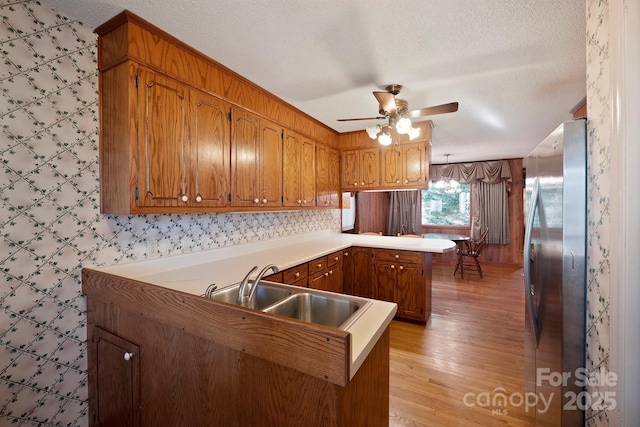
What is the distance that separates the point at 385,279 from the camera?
10.6ft

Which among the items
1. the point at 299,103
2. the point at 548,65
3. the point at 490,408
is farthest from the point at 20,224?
the point at 548,65

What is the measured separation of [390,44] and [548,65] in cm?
129

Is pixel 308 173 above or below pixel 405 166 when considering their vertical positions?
below

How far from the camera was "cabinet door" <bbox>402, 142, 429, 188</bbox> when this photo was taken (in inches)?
132

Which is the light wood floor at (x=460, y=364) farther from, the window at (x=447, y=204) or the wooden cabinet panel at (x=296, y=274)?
the window at (x=447, y=204)

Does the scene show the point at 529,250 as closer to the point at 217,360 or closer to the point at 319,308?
the point at 319,308

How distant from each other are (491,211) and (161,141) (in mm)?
6785

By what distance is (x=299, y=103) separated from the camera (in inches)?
109

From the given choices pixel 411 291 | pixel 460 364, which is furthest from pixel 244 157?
pixel 460 364

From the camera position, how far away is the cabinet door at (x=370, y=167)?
3.68 meters

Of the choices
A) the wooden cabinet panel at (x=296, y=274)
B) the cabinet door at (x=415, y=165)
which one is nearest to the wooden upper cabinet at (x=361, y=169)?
the cabinet door at (x=415, y=165)

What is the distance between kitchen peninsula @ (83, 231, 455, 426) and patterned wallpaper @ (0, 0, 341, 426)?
0.11 m

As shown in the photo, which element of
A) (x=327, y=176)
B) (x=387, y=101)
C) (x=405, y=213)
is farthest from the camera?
(x=405, y=213)

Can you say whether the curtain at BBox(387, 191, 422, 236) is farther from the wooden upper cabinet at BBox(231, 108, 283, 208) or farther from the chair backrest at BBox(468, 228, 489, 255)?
the wooden upper cabinet at BBox(231, 108, 283, 208)
